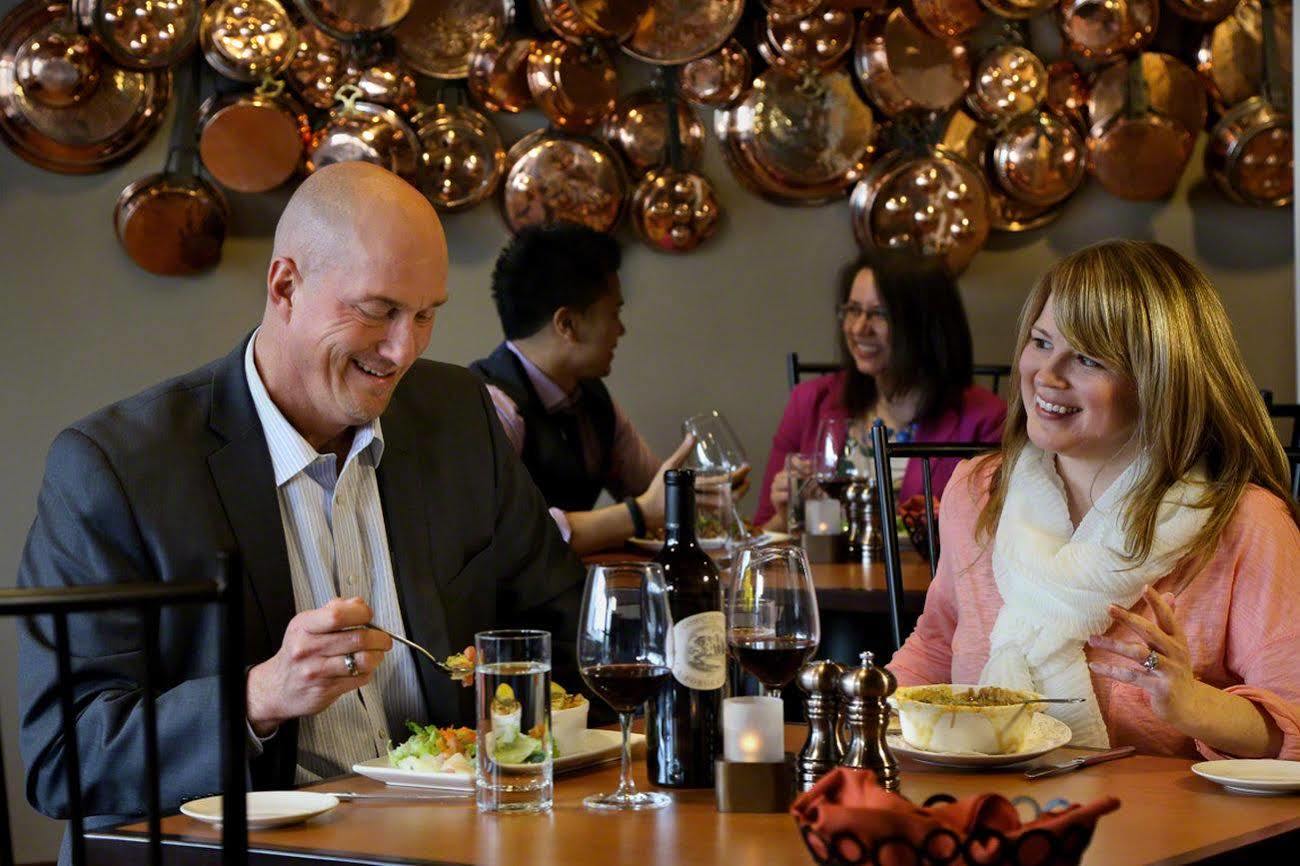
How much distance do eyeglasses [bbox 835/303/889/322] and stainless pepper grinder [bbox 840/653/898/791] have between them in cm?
286

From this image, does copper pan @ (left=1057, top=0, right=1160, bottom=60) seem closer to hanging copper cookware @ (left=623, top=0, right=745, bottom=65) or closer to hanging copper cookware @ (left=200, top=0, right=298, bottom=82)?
hanging copper cookware @ (left=623, top=0, right=745, bottom=65)

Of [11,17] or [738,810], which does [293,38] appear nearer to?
[11,17]

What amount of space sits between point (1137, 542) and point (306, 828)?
1063 millimetres

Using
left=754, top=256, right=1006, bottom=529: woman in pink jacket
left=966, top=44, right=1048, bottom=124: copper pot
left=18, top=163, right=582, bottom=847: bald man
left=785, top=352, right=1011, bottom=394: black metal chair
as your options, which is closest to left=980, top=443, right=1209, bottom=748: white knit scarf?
left=18, top=163, right=582, bottom=847: bald man

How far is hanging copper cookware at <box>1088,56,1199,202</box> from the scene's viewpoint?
195 inches

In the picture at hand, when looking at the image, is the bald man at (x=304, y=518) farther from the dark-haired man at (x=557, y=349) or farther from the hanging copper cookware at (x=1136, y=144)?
the hanging copper cookware at (x=1136, y=144)

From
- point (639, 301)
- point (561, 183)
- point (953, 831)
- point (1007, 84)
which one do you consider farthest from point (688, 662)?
point (1007, 84)

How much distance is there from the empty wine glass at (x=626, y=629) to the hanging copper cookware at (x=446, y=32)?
3097 mm

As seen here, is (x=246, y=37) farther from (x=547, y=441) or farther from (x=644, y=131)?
(x=547, y=441)

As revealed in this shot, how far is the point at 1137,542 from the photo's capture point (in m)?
2.00

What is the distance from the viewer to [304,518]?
2.09m

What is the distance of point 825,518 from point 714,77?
5.11 feet

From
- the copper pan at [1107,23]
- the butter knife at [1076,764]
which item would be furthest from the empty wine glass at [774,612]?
the copper pan at [1107,23]

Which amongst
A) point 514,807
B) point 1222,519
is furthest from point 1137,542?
point 514,807
